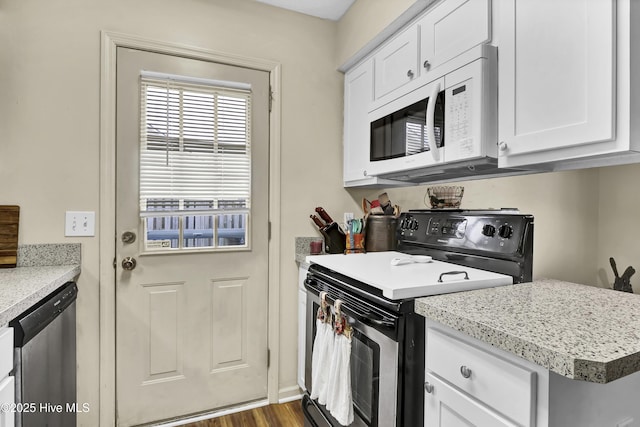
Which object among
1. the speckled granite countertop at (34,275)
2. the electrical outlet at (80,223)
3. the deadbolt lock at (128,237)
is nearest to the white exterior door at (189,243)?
the deadbolt lock at (128,237)

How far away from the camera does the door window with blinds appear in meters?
1.97

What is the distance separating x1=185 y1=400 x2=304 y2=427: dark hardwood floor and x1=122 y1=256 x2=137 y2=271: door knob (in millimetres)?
986

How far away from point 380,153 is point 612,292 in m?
1.21

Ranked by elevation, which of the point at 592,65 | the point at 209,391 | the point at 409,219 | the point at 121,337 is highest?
the point at 592,65

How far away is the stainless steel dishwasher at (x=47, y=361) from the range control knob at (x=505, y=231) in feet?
5.61

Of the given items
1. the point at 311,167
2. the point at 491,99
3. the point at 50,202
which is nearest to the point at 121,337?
the point at 50,202

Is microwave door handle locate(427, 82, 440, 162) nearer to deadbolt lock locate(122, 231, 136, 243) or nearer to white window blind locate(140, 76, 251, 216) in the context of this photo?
white window blind locate(140, 76, 251, 216)

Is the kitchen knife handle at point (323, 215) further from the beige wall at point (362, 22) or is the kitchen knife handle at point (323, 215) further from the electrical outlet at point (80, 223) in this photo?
the electrical outlet at point (80, 223)

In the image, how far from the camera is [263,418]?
206cm

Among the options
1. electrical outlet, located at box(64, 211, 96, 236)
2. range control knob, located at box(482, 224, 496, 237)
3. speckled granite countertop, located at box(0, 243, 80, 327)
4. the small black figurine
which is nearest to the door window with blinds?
electrical outlet, located at box(64, 211, 96, 236)

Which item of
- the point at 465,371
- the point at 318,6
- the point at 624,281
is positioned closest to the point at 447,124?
the point at 624,281

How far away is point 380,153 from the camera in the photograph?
1967mm

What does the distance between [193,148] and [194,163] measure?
3.6 inches

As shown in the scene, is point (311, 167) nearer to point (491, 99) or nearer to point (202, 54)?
point (202, 54)
